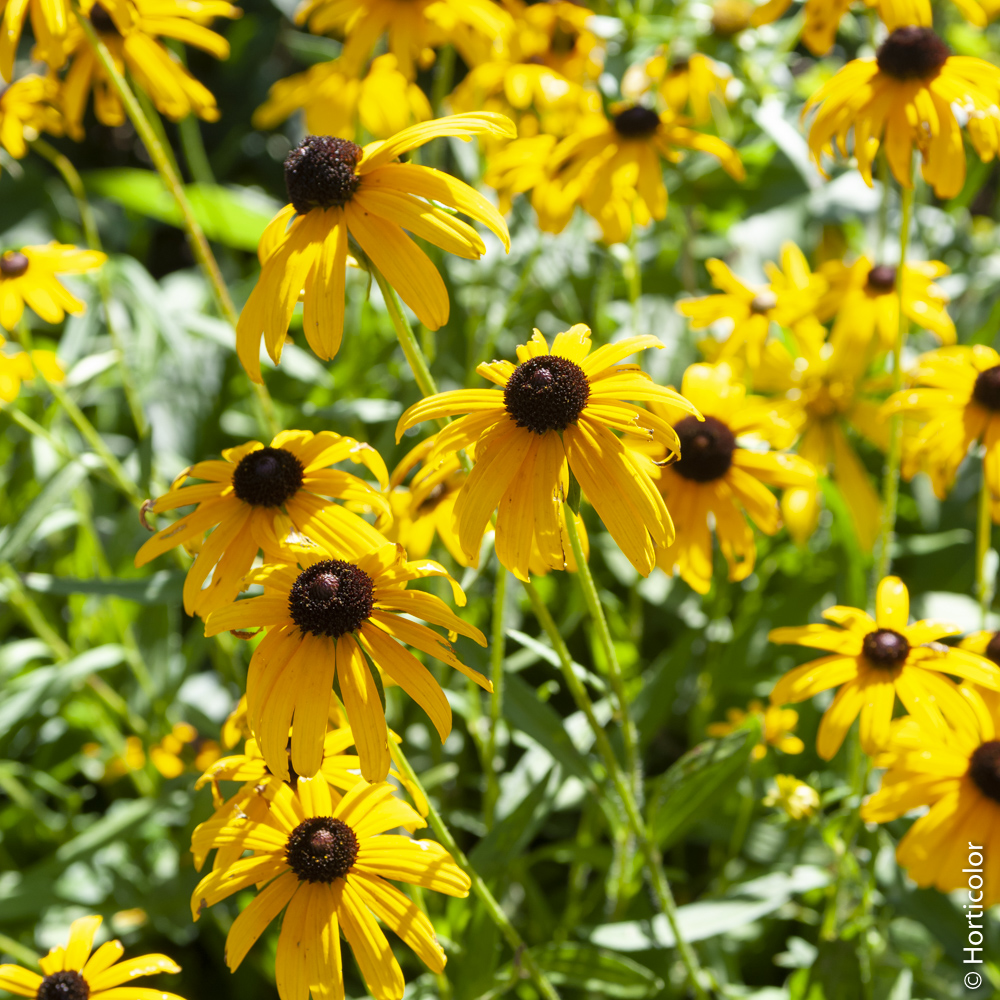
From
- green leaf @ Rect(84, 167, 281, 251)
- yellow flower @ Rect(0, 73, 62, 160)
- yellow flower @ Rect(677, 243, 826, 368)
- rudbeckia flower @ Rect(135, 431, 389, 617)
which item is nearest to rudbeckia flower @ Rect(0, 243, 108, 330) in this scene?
yellow flower @ Rect(0, 73, 62, 160)

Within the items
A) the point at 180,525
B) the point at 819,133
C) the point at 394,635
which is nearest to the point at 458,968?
the point at 394,635

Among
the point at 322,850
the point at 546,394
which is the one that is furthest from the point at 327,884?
the point at 546,394

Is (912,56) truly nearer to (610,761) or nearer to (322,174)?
(322,174)

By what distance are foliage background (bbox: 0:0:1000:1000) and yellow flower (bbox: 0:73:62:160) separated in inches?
19.8

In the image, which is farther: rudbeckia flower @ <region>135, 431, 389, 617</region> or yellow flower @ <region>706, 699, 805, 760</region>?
yellow flower @ <region>706, 699, 805, 760</region>

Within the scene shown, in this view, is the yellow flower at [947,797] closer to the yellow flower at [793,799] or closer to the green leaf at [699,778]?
the yellow flower at [793,799]

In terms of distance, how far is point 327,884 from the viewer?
1.13 metres

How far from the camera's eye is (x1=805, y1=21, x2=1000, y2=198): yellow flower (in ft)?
4.91

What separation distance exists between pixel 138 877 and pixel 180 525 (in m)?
1.21

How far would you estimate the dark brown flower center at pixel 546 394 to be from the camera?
1.06 metres

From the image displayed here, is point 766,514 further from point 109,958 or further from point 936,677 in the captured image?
point 109,958

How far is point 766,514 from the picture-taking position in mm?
1565

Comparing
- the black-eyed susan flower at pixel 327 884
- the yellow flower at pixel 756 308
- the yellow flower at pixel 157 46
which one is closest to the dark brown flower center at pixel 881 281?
the yellow flower at pixel 756 308

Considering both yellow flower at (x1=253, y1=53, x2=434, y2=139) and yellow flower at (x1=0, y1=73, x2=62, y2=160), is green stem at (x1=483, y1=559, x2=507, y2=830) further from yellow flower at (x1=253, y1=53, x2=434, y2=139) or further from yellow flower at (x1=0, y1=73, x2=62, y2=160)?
yellow flower at (x1=0, y1=73, x2=62, y2=160)
